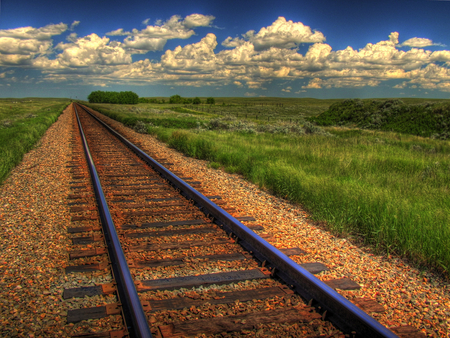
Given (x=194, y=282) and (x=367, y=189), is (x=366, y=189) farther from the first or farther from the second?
(x=194, y=282)

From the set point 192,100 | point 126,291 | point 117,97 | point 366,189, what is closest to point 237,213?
point 366,189

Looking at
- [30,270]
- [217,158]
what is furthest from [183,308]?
[217,158]

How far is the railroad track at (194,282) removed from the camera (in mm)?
2773

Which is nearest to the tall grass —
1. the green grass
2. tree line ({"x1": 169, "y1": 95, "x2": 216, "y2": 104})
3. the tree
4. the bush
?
the green grass

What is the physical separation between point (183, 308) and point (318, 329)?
1179mm

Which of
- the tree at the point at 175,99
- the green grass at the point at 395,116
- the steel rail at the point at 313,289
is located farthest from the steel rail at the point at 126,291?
the tree at the point at 175,99

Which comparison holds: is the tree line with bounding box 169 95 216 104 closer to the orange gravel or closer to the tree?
the tree

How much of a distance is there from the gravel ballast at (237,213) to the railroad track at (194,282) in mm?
177

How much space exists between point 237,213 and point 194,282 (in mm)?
2432

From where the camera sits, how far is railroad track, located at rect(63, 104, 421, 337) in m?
2.77

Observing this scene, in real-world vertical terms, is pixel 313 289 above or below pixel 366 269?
above

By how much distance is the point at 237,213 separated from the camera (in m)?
5.79

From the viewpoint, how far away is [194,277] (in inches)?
140

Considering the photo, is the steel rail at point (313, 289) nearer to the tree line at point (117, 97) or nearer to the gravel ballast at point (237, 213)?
the gravel ballast at point (237, 213)
